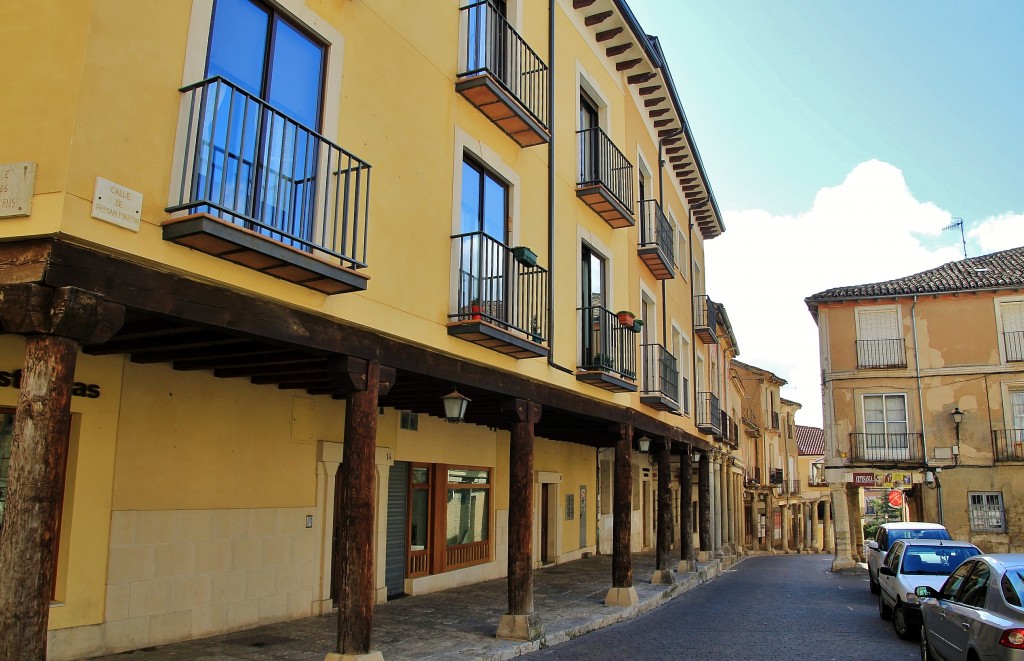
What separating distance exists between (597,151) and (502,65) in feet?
11.8

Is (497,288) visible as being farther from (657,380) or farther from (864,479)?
(864,479)

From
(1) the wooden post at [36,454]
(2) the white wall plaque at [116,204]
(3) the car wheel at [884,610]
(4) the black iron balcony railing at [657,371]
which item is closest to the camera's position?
(1) the wooden post at [36,454]

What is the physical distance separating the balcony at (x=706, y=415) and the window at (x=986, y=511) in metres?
8.69

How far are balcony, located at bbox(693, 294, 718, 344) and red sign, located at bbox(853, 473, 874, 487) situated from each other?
20.8 feet

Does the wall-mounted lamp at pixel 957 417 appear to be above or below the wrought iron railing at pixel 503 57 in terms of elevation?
below

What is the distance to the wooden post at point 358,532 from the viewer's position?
7.24 metres

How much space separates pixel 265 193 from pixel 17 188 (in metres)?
1.72

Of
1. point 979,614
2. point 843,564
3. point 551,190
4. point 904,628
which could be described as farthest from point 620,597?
point 843,564

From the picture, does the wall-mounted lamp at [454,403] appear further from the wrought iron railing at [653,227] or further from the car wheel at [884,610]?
the car wheel at [884,610]

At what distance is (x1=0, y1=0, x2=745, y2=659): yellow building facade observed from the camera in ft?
17.5

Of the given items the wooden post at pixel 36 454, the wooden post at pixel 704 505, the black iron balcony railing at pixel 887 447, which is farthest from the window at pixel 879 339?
the wooden post at pixel 36 454

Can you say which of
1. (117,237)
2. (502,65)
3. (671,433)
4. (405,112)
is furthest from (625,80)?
(117,237)

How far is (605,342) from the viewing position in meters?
13.5

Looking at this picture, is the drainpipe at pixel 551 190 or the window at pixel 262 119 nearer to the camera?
the window at pixel 262 119
